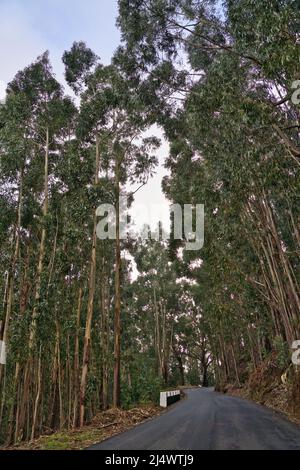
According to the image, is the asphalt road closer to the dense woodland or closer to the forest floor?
the forest floor

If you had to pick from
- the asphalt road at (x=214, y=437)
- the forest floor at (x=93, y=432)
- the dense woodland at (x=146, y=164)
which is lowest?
the forest floor at (x=93, y=432)

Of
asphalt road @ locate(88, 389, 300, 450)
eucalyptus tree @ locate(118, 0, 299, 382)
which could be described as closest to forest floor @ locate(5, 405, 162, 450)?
asphalt road @ locate(88, 389, 300, 450)

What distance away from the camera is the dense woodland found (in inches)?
429

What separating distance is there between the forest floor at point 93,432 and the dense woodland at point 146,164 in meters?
1.10

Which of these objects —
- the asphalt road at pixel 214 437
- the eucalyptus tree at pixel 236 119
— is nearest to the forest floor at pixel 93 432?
the asphalt road at pixel 214 437

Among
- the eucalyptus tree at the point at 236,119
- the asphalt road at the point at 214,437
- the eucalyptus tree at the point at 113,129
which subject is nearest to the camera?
the asphalt road at the point at 214,437

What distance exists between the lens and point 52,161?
2039 centimetres

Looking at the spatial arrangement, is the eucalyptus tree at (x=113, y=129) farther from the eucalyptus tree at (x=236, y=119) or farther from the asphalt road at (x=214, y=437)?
the asphalt road at (x=214, y=437)

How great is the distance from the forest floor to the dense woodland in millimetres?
1099

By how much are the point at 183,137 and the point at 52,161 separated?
6737 millimetres

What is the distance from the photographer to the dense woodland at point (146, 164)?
1089cm

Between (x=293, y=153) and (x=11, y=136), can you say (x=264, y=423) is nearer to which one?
(x=293, y=153)

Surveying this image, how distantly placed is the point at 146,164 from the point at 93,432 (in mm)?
12872
